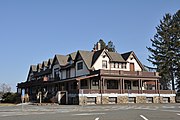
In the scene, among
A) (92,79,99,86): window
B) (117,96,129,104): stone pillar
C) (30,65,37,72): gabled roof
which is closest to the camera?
(117,96,129,104): stone pillar

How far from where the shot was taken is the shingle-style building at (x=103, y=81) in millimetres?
45994

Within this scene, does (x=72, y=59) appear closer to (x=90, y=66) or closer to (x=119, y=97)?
(x=90, y=66)

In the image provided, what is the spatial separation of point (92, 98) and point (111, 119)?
89.6 ft

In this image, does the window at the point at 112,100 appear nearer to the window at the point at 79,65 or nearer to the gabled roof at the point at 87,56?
the gabled roof at the point at 87,56

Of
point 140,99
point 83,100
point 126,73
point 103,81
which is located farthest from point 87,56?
point 140,99

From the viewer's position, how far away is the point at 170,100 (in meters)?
51.3

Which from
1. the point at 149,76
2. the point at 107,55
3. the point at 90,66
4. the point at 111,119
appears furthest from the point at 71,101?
the point at 111,119

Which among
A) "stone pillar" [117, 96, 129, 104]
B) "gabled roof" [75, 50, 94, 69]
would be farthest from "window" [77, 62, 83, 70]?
"stone pillar" [117, 96, 129, 104]

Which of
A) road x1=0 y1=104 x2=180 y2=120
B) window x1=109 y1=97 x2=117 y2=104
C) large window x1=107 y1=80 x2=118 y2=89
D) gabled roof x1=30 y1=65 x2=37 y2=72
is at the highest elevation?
gabled roof x1=30 y1=65 x2=37 y2=72

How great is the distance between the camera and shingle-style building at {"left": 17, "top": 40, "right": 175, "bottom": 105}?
45994 mm

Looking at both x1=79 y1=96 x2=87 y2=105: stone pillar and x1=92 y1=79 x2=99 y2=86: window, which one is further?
x1=92 y1=79 x2=99 y2=86: window

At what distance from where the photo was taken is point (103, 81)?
47.7m

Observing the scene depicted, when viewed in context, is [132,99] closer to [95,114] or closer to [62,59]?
[62,59]

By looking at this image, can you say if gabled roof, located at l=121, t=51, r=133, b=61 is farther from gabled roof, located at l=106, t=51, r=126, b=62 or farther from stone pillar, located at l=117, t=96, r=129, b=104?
stone pillar, located at l=117, t=96, r=129, b=104
